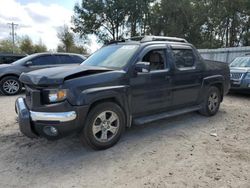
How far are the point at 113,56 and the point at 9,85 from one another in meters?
6.19

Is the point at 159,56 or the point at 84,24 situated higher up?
the point at 84,24

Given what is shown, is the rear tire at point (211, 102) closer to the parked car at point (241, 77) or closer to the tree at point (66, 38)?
the parked car at point (241, 77)

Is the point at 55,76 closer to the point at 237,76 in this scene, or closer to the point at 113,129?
the point at 113,129

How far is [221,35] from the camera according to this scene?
99.2 ft

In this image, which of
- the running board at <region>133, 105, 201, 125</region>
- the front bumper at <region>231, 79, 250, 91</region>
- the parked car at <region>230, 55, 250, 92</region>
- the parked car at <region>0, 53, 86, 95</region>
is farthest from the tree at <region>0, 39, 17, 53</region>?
the running board at <region>133, 105, 201, 125</region>

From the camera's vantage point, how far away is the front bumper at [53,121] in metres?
3.30

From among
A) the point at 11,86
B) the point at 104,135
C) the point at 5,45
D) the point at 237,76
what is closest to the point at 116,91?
the point at 104,135

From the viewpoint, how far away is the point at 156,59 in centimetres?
461

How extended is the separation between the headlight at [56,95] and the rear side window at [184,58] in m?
2.54

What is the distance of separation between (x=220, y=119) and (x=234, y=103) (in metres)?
2.21

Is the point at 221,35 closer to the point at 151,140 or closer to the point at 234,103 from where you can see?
the point at 234,103

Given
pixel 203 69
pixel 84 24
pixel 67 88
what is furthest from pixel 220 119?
pixel 84 24

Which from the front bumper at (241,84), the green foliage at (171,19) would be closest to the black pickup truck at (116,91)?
the front bumper at (241,84)

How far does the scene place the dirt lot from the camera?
299 cm
